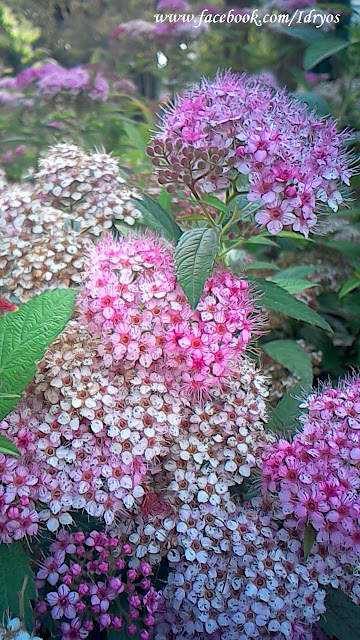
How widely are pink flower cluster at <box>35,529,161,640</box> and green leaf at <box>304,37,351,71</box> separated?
1.50 meters

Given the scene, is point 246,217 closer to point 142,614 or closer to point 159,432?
point 159,432

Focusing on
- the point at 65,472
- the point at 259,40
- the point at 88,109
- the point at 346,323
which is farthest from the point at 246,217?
the point at 259,40

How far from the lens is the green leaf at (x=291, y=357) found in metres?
1.09

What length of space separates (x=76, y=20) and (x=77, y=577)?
5.52 meters

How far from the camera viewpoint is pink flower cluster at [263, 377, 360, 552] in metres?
0.69

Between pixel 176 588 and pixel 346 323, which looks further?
pixel 346 323

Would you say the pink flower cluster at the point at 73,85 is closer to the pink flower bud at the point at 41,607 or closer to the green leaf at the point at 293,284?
the green leaf at the point at 293,284

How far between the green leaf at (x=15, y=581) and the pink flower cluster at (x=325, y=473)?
11.4 inches

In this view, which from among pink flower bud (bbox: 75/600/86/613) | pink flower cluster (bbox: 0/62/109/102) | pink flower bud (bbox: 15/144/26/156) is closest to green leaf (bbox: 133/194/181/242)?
pink flower bud (bbox: 75/600/86/613)

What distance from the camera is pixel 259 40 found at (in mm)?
3750

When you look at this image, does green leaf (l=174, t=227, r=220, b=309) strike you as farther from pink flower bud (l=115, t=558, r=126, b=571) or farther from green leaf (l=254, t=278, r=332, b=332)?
pink flower bud (l=115, t=558, r=126, b=571)

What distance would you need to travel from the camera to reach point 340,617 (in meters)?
0.75

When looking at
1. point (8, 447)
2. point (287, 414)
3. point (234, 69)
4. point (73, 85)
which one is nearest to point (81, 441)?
point (8, 447)

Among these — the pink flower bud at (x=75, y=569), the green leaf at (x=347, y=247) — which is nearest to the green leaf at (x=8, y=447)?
the pink flower bud at (x=75, y=569)
